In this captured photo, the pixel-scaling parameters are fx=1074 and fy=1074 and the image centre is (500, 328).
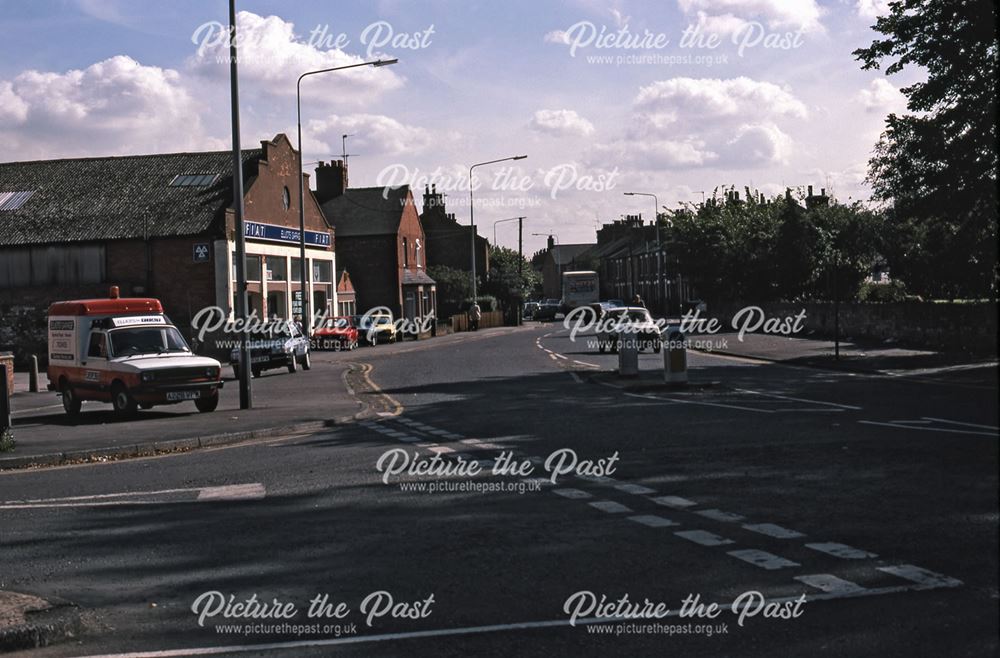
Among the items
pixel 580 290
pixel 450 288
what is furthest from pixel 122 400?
Result: pixel 450 288

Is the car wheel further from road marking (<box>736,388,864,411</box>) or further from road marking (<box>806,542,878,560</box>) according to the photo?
road marking (<box>806,542,878,560</box>)

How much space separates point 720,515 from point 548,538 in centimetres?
154

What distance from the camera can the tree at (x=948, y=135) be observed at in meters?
24.1

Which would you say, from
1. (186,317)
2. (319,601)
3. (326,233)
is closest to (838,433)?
(319,601)

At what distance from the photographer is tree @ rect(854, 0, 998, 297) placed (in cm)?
2406

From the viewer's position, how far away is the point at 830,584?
6.36 meters

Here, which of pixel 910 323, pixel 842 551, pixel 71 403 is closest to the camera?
pixel 842 551

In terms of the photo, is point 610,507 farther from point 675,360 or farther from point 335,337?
point 335,337

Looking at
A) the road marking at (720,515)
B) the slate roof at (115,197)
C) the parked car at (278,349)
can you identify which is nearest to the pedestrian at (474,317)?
the slate roof at (115,197)

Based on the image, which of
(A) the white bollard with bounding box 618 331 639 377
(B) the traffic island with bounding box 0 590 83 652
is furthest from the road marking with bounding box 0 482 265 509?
(A) the white bollard with bounding box 618 331 639 377

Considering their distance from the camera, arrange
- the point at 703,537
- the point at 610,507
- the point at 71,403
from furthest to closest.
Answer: the point at 71,403, the point at 610,507, the point at 703,537

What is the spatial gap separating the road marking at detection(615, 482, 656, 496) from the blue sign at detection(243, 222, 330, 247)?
41375 mm

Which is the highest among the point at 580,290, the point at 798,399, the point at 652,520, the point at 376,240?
the point at 376,240

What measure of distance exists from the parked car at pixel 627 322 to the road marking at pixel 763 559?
97.7 ft
